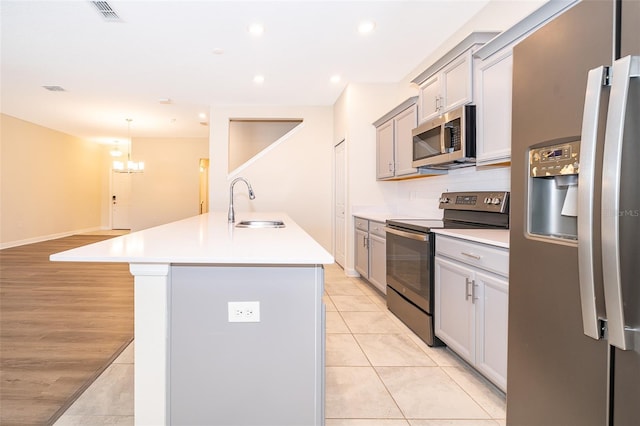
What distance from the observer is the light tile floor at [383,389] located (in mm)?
1841

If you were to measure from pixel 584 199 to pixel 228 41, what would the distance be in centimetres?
376

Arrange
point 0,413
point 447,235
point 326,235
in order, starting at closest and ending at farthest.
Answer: point 0,413, point 447,235, point 326,235

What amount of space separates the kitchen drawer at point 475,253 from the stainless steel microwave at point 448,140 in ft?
2.29

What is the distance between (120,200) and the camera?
38.1ft

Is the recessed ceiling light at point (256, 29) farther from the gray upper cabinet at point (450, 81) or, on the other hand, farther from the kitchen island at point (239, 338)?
the kitchen island at point (239, 338)

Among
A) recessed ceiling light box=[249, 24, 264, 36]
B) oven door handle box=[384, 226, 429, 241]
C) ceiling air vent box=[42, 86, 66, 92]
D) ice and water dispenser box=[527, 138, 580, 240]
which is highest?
ceiling air vent box=[42, 86, 66, 92]

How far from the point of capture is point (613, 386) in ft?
3.44

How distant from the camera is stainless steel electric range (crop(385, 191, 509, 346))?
104 inches

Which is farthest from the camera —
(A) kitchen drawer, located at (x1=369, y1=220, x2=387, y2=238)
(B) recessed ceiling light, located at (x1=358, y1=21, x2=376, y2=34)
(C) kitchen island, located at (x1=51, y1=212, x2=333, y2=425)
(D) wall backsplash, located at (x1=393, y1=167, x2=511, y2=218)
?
(A) kitchen drawer, located at (x1=369, y1=220, x2=387, y2=238)

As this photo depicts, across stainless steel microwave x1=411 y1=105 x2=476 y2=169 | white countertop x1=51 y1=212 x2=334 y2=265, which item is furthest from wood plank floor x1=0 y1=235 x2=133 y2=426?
stainless steel microwave x1=411 y1=105 x2=476 y2=169

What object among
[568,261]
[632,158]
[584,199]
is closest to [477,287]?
[568,261]

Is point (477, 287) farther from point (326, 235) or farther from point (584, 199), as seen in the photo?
point (326, 235)

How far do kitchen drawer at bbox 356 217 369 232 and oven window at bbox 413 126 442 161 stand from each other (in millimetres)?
1145

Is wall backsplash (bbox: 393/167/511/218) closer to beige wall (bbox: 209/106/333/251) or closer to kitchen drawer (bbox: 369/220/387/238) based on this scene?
kitchen drawer (bbox: 369/220/387/238)
